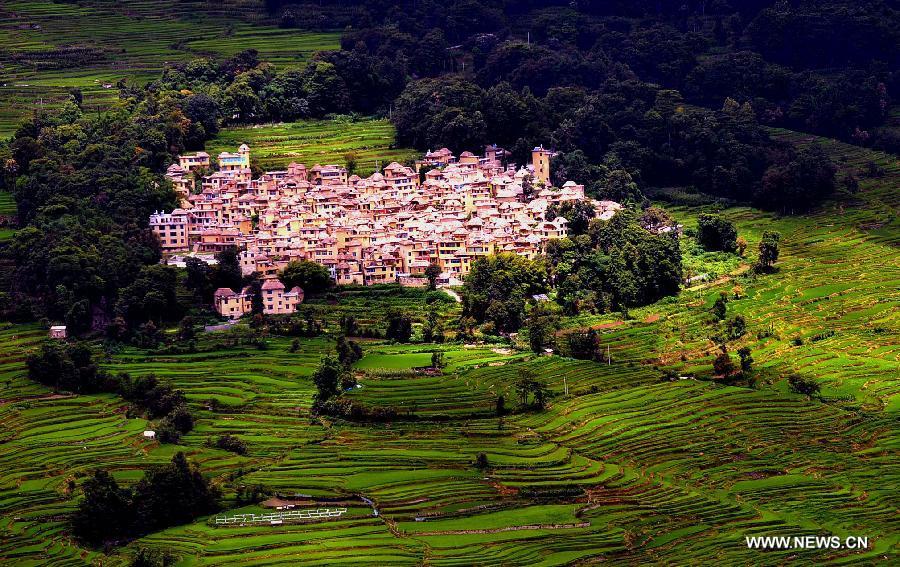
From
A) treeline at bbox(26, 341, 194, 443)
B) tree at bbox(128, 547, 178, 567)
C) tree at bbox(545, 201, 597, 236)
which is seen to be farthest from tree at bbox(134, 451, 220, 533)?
tree at bbox(545, 201, 597, 236)

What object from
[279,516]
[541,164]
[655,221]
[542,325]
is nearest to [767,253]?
[655,221]

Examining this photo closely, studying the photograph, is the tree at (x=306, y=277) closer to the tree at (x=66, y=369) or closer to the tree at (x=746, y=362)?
the tree at (x=66, y=369)

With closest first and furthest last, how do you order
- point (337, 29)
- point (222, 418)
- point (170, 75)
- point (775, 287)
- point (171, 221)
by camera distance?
point (222, 418)
point (775, 287)
point (171, 221)
point (170, 75)
point (337, 29)

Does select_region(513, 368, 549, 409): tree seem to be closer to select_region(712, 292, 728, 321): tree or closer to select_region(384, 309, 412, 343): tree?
select_region(384, 309, 412, 343): tree

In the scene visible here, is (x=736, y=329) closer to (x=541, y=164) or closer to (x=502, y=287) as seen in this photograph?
(x=502, y=287)

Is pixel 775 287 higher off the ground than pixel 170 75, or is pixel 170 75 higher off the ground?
pixel 170 75

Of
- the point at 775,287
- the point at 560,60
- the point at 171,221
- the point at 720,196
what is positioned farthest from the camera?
the point at 560,60

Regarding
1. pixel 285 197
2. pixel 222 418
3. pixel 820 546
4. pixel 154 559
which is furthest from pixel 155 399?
pixel 820 546

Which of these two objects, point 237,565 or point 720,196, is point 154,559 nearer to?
point 237,565

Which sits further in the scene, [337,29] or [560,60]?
[337,29]
